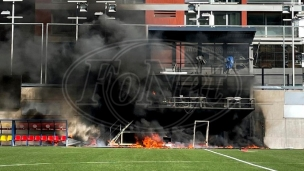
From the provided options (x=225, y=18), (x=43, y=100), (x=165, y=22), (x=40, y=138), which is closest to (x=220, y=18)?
(x=225, y=18)

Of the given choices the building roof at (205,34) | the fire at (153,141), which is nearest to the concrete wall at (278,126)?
the building roof at (205,34)

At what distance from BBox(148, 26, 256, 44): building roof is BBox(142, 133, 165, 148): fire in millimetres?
5271

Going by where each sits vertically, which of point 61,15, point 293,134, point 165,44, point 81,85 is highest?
point 61,15

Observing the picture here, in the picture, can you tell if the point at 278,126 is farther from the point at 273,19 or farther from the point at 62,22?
the point at 273,19

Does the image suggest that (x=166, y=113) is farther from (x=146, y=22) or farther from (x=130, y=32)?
(x=146, y=22)

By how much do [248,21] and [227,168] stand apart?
99.8 feet

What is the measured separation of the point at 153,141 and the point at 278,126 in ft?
22.1

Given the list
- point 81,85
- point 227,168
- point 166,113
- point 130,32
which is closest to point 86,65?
point 81,85

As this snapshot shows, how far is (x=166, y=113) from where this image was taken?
974 inches

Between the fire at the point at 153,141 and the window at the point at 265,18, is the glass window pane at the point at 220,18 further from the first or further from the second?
the fire at the point at 153,141

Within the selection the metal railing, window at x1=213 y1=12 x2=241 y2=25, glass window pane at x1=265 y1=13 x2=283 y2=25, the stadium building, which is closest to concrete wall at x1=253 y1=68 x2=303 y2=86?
the stadium building

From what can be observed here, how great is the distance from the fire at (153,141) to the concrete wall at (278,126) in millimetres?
5525

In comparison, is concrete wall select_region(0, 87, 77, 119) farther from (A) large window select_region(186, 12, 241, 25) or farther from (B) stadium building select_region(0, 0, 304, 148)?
(A) large window select_region(186, 12, 241, 25)

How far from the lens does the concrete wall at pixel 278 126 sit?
1004 inches
